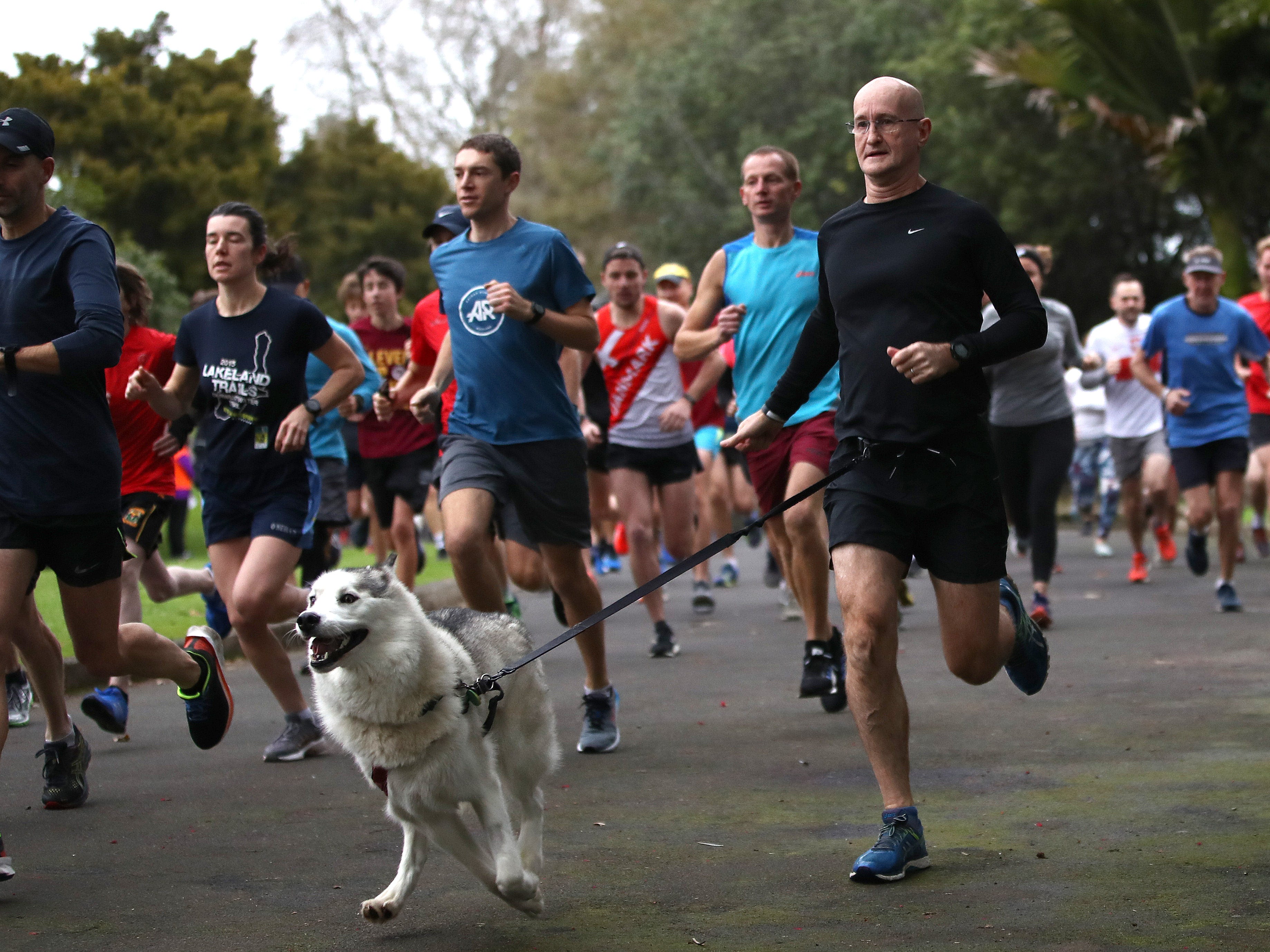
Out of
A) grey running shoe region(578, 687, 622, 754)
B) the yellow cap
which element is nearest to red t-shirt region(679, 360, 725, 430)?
the yellow cap

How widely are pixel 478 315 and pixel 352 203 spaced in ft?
115

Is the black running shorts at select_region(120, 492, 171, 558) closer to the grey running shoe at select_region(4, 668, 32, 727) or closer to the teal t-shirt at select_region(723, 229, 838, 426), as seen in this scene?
the grey running shoe at select_region(4, 668, 32, 727)

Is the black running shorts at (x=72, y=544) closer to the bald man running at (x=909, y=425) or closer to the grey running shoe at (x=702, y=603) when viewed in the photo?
the bald man running at (x=909, y=425)

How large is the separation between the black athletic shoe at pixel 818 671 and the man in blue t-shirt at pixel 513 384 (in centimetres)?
123

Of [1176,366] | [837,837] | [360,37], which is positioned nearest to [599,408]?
[1176,366]

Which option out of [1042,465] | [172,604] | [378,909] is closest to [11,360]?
[378,909]

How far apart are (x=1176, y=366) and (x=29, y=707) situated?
7.75 metres

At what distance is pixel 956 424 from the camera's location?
4.87 meters

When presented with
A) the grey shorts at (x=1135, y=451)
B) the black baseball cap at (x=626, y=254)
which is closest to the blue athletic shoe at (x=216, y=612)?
the black baseball cap at (x=626, y=254)

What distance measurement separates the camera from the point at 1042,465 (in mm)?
10539

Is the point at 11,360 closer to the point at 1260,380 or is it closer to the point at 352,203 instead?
the point at 1260,380


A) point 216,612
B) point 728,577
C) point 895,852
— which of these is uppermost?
point 216,612

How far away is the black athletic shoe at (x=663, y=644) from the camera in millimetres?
9977

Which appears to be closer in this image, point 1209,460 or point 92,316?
point 92,316
